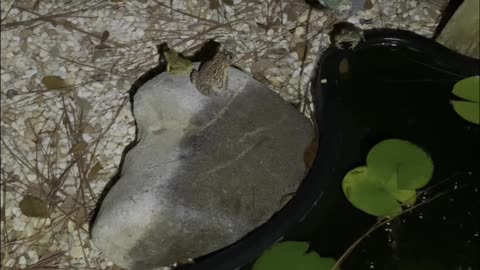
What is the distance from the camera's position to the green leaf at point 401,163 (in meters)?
1.48

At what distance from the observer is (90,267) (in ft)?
5.21

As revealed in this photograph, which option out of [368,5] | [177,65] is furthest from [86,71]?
[368,5]

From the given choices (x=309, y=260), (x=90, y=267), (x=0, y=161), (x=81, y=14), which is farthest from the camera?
(x=81, y=14)

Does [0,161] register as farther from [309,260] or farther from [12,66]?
[309,260]

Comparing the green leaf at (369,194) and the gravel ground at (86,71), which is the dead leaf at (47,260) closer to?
the gravel ground at (86,71)

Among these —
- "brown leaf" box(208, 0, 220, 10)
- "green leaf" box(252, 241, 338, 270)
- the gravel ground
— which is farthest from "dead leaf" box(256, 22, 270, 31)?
"green leaf" box(252, 241, 338, 270)

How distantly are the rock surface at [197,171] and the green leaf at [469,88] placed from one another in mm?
388

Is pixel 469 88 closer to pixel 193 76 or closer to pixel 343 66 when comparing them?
pixel 343 66

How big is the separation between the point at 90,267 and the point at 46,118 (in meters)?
0.43

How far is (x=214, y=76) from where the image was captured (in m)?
1.53

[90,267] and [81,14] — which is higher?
[81,14]

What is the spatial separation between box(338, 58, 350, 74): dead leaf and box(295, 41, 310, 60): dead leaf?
151 millimetres

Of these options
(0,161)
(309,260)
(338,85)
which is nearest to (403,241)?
(309,260)

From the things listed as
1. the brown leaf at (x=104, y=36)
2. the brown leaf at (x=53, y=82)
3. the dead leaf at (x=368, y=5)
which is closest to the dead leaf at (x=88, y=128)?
the brown leaf at (x=53, y=82)
